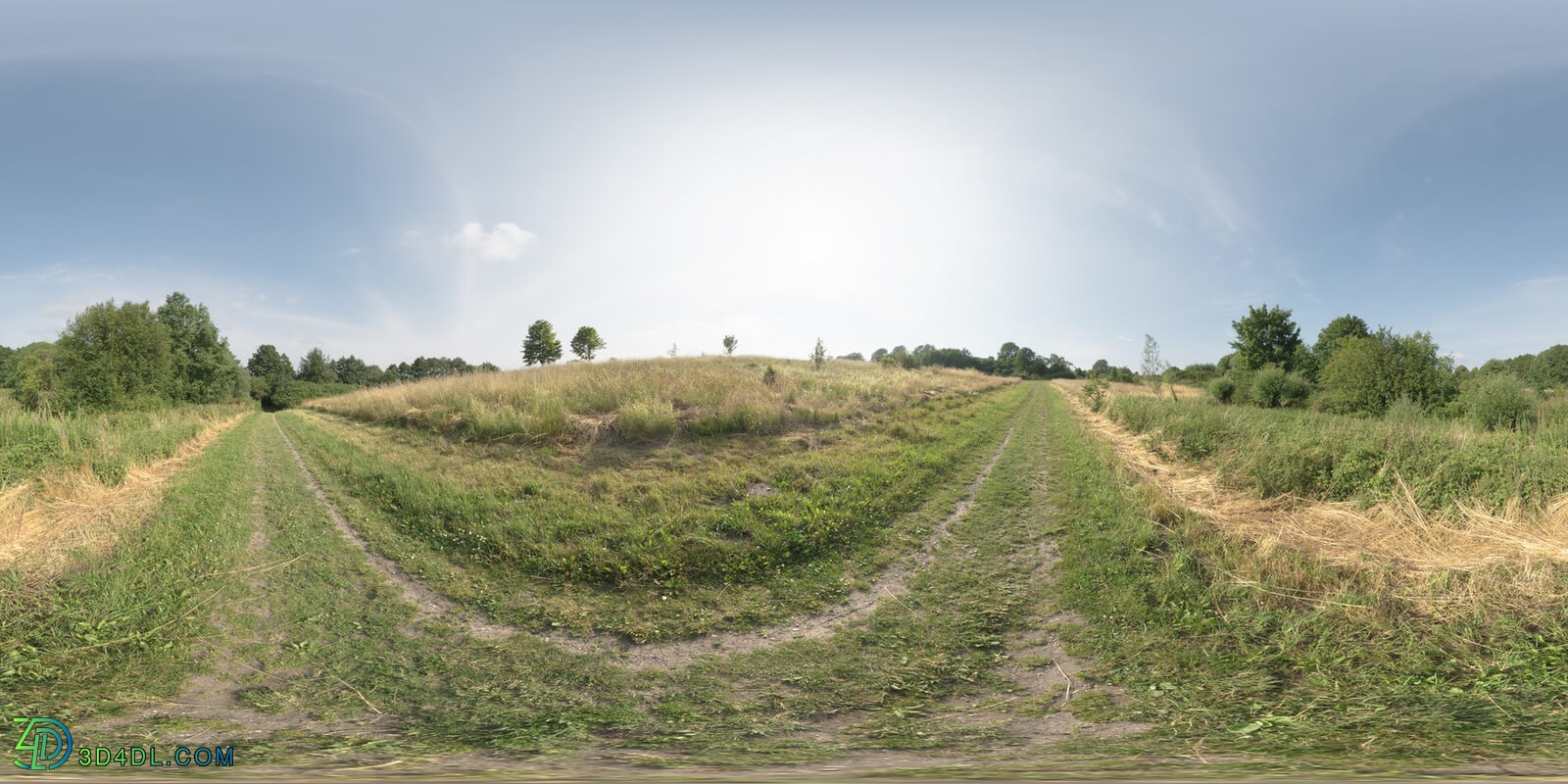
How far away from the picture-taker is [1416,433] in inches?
337

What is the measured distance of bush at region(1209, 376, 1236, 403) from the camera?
31.9m

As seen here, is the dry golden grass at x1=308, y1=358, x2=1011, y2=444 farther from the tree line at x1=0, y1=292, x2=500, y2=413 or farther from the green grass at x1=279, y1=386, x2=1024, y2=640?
the tree line at x1=0, y1=292, x2=500, y2=413

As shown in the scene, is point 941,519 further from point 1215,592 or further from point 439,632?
point 439,632

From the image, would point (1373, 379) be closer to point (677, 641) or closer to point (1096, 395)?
point (1096, 395)

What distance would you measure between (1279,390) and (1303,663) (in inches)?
1282

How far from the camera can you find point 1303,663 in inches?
151

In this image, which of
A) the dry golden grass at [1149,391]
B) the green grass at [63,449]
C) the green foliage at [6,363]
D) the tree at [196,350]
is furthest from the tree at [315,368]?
the dry golden grass at [1149,391]

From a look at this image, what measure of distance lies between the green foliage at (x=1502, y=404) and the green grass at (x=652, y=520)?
1419 centimetres

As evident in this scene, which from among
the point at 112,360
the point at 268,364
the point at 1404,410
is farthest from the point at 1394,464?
the point at 268,364

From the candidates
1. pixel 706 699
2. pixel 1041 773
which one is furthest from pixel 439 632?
pixel 1041 773

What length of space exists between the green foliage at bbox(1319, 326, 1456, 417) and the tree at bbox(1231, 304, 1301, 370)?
1751cm

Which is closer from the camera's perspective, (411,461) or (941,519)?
(941,519)

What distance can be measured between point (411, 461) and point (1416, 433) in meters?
17.6

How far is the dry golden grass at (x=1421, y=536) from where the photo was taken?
454cm
